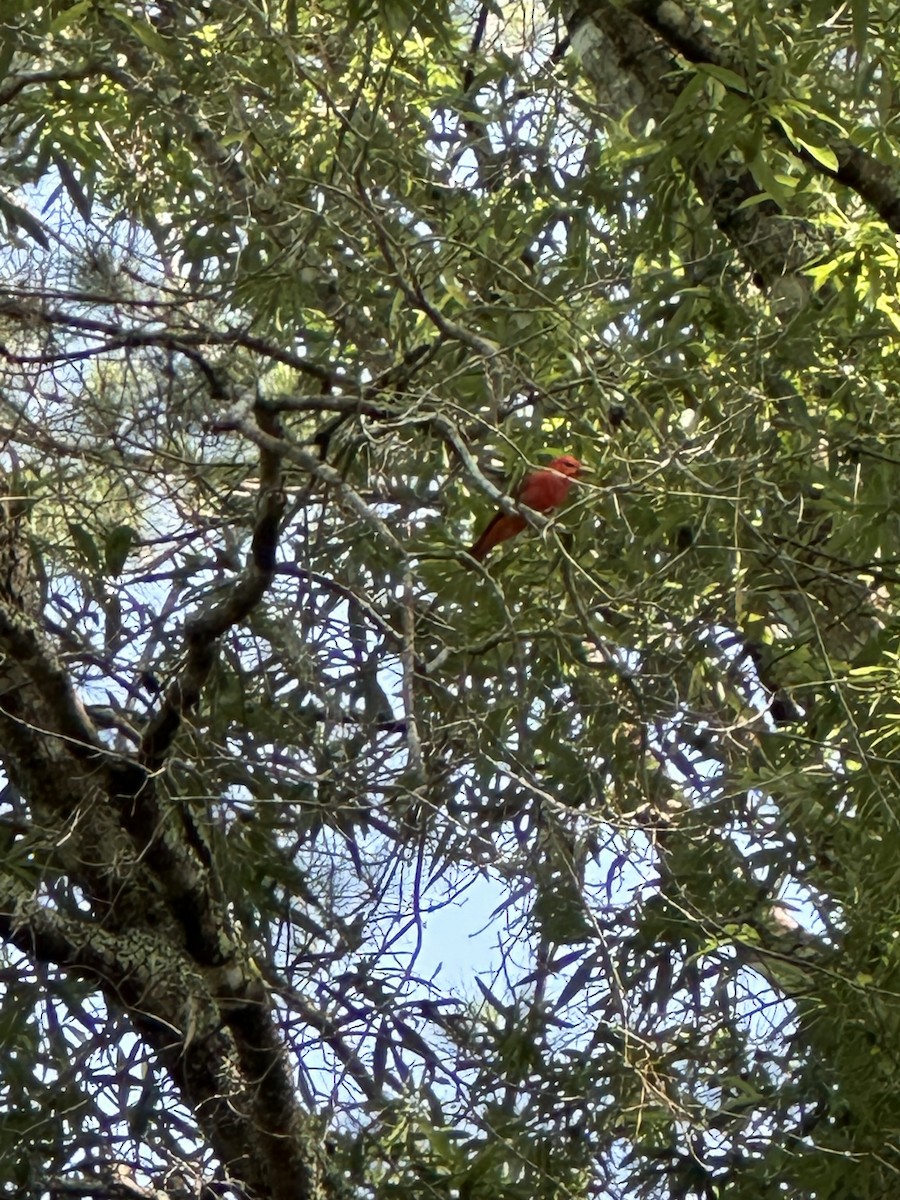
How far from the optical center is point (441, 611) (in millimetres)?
3586

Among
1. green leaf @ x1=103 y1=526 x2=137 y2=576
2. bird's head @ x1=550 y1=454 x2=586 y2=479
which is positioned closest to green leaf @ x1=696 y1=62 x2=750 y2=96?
bird's head @ x1=550 y1=454 x2=586 y2=479

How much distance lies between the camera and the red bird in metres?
3.07

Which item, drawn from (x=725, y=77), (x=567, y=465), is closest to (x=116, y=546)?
(x=567, y=465)

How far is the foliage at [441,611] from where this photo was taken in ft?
9.00

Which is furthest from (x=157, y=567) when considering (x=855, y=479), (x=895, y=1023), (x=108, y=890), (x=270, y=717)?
(x=895, y=1023)

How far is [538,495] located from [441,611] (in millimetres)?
516

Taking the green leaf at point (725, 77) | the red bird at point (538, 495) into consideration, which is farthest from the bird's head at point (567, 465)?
the green leaf at point (725, 77)

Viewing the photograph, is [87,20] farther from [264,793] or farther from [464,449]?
[264,793]

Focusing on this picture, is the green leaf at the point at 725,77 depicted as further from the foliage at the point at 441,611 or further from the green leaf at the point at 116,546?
the green leaf at the point at 116,546

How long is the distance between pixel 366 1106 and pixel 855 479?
4.75 ft

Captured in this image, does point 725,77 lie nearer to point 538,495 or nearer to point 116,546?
point 538,495

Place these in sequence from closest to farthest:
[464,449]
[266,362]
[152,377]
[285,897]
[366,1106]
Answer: [464,449], [152,377], [366,1106], [285,897], [266,362]

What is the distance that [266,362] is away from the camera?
138 inches

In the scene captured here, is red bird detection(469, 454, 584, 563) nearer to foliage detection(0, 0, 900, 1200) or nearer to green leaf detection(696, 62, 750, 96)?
foliage detection(0, 0, 900, 1200)
